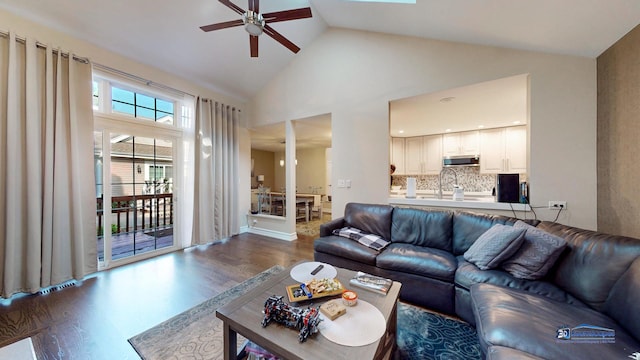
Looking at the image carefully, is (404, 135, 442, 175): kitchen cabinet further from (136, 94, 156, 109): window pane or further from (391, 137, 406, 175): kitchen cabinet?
(136, 94, 156, 109): window pane

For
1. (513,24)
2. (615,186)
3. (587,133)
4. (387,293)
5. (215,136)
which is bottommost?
(387,293)

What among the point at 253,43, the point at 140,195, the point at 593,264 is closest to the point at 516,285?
the point at 593,264

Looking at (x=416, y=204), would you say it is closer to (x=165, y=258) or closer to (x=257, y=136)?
(x=165, y=258)

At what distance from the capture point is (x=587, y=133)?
222 centimetres

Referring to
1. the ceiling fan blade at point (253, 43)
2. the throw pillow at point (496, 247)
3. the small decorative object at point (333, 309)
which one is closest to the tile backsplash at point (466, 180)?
the throw pillow at point (496, 247)

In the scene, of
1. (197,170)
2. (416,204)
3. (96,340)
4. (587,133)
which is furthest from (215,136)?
(587,133)

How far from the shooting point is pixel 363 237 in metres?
2.74

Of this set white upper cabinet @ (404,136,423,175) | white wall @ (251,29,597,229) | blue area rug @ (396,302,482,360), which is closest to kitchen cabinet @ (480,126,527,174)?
white upper cabinet @ (404,136,423,175)

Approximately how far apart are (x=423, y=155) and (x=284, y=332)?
5.46 m

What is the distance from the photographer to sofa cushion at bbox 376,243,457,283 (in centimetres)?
201

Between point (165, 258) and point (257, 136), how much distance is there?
11.2ft

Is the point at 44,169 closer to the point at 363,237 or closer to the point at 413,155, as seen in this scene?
the point at 363,237

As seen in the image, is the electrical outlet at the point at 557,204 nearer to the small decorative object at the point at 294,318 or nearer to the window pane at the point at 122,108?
the small decorative object at the point at 294,318

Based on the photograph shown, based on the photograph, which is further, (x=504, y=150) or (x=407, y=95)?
(x=504, y=150)
